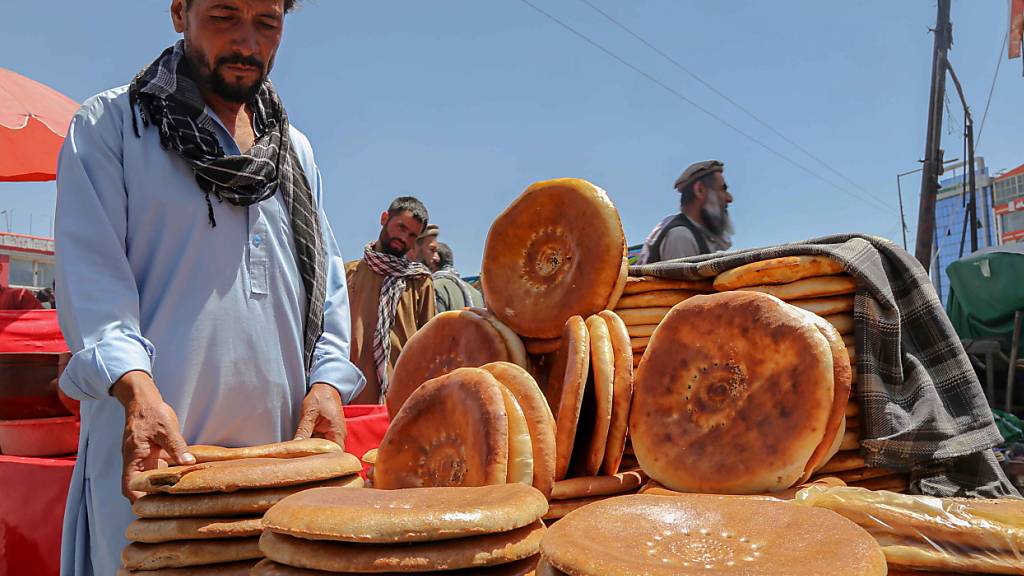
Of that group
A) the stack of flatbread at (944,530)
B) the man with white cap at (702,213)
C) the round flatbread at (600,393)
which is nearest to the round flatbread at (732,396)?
the round flatbread at (600,393)

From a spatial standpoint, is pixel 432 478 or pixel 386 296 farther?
pixel 386 296

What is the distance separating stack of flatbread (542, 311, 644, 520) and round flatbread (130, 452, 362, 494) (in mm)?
636

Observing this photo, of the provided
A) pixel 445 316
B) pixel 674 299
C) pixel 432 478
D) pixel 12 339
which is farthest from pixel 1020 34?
pixel 12 339

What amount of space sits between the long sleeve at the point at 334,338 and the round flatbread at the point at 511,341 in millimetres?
564

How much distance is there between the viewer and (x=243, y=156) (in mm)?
1829

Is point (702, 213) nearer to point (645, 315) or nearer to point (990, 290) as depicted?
point (645, 315)

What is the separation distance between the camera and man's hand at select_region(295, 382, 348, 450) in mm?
1931

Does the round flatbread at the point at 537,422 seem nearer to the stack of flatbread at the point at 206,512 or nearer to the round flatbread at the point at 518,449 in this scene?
the round flatbread at the point at 518,449

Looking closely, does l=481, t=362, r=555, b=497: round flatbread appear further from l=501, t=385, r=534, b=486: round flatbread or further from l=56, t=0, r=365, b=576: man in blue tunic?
l=56, t=0, r=365, b=576: man in blue tunic

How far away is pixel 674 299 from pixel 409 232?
3.47 m

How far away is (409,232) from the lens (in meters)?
5.62

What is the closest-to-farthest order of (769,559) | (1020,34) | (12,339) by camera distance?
1. (769,559)
2. (12,339)
3. (1020,34)

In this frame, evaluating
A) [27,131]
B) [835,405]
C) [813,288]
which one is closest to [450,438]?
[835,405]

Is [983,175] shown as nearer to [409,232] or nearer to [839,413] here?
[409,232]
